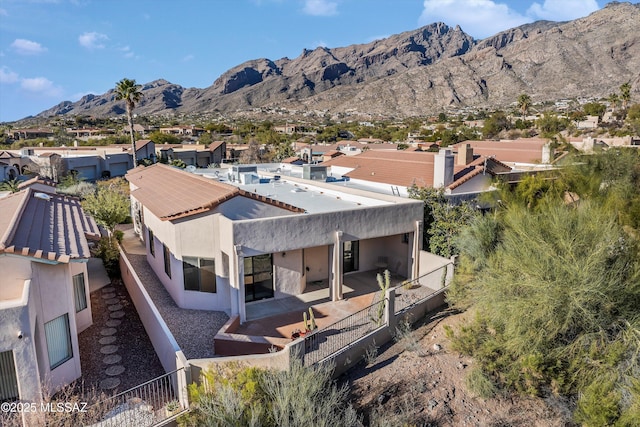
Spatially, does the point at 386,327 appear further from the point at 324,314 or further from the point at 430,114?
the point at 430,114

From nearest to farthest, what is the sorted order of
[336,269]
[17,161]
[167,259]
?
[336,269] → [167,259] → [17,161]

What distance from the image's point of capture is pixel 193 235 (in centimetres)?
1738

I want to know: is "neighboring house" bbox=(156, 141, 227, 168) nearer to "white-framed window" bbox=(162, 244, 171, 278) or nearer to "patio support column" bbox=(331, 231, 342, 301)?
"white-framed window" bbox=(162, 244, 171, 278)

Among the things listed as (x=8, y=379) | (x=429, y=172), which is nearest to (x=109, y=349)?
(x=8, y=379)

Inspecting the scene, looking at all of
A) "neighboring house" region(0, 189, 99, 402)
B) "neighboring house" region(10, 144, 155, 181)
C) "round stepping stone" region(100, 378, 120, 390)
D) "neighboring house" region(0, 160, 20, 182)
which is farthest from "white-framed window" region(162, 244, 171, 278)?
"neighboring house" region(10, 144, 155, 181)

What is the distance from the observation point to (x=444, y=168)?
23078mm

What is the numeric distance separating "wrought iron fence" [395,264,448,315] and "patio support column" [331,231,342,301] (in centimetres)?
243

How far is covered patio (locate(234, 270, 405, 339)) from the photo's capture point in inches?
632

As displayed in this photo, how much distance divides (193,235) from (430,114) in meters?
134

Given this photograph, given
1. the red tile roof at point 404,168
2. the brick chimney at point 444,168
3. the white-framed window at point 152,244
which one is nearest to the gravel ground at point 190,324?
the white-framed window at point 152,244

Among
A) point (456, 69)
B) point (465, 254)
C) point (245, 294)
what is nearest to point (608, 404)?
point (465, 254)

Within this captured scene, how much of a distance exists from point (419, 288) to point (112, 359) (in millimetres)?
12318

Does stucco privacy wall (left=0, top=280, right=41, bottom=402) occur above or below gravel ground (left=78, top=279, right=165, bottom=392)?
above

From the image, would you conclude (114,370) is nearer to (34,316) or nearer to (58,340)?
(58,340)
